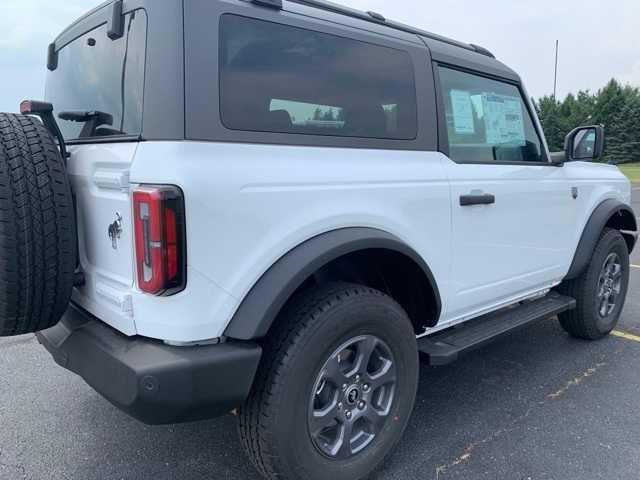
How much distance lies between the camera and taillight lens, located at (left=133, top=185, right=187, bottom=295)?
1.75m

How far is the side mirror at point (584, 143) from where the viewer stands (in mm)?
3615

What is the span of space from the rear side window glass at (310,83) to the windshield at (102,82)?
0.32 m

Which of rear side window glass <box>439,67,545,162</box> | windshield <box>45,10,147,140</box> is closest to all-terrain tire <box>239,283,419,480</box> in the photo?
windshield <box>45,10,147,140</box>

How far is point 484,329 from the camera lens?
3078 millimetres

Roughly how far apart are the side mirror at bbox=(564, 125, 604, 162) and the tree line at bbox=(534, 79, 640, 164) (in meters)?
34.6

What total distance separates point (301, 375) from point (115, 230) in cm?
89

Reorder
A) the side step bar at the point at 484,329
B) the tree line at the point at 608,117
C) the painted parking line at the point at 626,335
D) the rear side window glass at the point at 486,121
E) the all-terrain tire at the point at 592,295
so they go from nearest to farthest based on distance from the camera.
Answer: the side step bar at the point at 484,329, the rear side window glass at the point at 486,121, the all-terrain tire at the point at 592,295, the painted parking line at the point at 626,335, the tree line at the point at 608,117

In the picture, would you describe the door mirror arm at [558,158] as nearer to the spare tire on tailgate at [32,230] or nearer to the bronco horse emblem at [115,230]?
the bronco horse emblem at [115,230]

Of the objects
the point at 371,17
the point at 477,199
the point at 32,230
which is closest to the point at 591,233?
the point at 477,199

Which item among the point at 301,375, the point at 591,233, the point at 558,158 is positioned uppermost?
the point at 558,158

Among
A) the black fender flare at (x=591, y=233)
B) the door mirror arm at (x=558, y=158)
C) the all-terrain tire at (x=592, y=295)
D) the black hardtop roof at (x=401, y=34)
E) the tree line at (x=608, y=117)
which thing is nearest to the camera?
the black hardtop roof at (x=401, y=34)

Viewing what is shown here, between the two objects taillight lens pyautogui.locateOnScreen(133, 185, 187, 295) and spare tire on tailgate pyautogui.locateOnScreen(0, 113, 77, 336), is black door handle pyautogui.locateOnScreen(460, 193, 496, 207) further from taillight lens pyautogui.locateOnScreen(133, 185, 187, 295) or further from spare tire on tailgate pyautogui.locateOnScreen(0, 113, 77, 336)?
spare tire on tailgate pyautogui.locateOnScreen(0, 113, 77, 336)

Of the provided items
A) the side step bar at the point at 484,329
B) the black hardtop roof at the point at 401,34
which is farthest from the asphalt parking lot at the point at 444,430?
the black hardtop roof at the point at 401,34

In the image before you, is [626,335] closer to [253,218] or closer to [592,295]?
[592,295]
